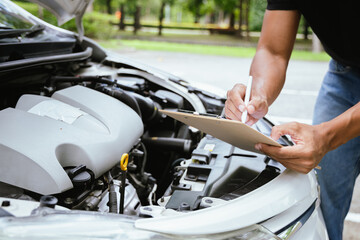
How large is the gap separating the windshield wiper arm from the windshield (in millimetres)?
38

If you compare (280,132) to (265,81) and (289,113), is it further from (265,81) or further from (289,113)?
(289,113)

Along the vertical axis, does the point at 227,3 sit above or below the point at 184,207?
above

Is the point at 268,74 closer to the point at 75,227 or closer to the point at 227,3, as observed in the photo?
the point at 75,227

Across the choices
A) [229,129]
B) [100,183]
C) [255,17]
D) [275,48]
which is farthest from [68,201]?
[255,17]

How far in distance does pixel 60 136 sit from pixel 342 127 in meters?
1.02

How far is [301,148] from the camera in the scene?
3.91 ft

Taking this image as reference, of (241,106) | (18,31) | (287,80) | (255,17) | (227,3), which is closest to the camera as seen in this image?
(241,106)

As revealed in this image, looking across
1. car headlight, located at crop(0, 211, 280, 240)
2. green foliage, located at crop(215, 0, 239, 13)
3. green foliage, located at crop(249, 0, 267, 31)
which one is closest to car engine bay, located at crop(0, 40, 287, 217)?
car headlight, located at crop(0, 211, 280, 240)

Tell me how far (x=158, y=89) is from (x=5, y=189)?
125cm

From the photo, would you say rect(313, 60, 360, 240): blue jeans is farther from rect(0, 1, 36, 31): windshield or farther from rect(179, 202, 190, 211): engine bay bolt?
rect(0, 1, 36, 31): windshield

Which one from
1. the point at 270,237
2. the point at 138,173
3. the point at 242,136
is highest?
the point at 242,136

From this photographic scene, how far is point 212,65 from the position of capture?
29.5 ft

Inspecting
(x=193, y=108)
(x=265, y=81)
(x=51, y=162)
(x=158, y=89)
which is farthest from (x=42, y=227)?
(x=158, y=89)

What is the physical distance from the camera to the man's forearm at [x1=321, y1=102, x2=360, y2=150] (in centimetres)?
129
